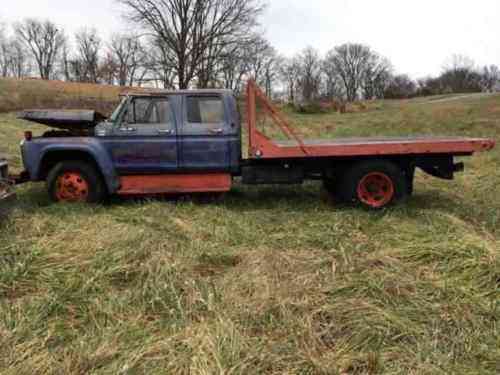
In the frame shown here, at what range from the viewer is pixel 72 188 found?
5461 millimetres

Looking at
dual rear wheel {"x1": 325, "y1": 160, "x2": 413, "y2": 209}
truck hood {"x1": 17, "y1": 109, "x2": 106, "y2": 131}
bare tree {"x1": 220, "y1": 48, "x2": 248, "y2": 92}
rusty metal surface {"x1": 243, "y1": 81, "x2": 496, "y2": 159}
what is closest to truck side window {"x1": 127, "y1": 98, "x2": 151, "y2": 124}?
truck hood {"x1": 17, "y1": 109, "x2": 106, "y2": 131}

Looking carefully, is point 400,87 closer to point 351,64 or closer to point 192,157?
point 351,64

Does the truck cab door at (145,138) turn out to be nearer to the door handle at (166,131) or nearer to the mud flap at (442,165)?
the door handle at (166,131)

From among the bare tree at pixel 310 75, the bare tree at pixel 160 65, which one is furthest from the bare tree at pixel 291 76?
the bare tree at pixel 160 65

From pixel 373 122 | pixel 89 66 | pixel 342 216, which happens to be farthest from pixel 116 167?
pixel 89 66

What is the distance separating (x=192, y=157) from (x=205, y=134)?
15.4 inches

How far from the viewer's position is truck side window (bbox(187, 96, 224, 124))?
216 inches

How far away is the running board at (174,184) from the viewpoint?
18.2 feet

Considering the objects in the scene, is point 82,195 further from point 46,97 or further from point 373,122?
point 46,97

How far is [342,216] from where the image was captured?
5.02 meters

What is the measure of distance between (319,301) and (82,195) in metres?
4.04

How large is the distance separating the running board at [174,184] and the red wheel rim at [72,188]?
537mm

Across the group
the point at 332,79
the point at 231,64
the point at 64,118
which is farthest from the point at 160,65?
the point at 332,79

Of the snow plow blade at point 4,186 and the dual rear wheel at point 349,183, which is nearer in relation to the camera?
the snow plow blade at point 4,186
